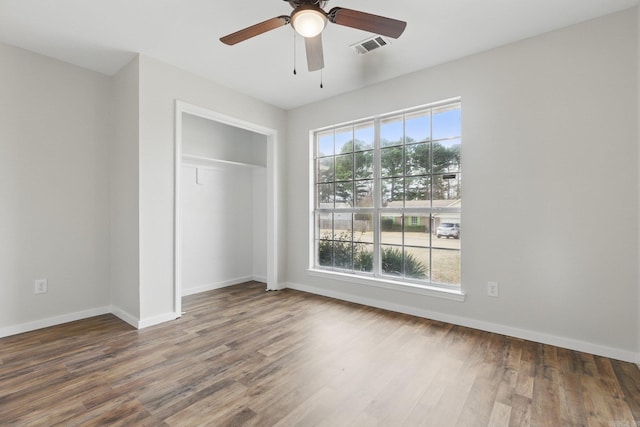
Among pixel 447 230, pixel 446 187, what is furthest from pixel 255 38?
pixel 447 230

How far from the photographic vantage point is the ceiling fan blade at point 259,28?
1920 millimetres

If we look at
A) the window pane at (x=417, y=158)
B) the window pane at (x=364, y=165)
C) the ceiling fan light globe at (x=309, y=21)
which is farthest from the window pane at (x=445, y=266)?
the ceiling fan light globe at (x=309, y=21)

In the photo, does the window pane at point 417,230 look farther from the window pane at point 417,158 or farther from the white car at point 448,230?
the window pane at point 417,158

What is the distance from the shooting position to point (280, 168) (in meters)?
4.43

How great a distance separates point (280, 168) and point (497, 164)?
9.11 feet

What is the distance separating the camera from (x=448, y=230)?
3.18 m

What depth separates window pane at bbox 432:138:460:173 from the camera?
3.13 m

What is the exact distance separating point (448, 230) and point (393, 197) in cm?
73

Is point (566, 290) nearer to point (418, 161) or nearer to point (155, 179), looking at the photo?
point (418, 161)

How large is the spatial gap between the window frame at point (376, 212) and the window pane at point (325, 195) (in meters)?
0.03

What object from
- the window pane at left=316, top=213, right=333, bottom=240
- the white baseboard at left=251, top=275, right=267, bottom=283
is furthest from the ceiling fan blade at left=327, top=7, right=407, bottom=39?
the white baseboard at left=251, top=275, right=267, bottom=283

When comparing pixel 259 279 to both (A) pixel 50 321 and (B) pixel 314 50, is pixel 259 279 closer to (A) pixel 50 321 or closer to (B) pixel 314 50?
(A) pixel 50 321

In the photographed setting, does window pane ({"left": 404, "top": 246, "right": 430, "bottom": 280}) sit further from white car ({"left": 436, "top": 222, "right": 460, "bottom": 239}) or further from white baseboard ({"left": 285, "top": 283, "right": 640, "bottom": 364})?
white baseboard ({"left": 285, "top": 283, "right": 640, "bottom": 364})

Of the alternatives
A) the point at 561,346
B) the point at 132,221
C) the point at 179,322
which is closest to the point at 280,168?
the point at 132,221
